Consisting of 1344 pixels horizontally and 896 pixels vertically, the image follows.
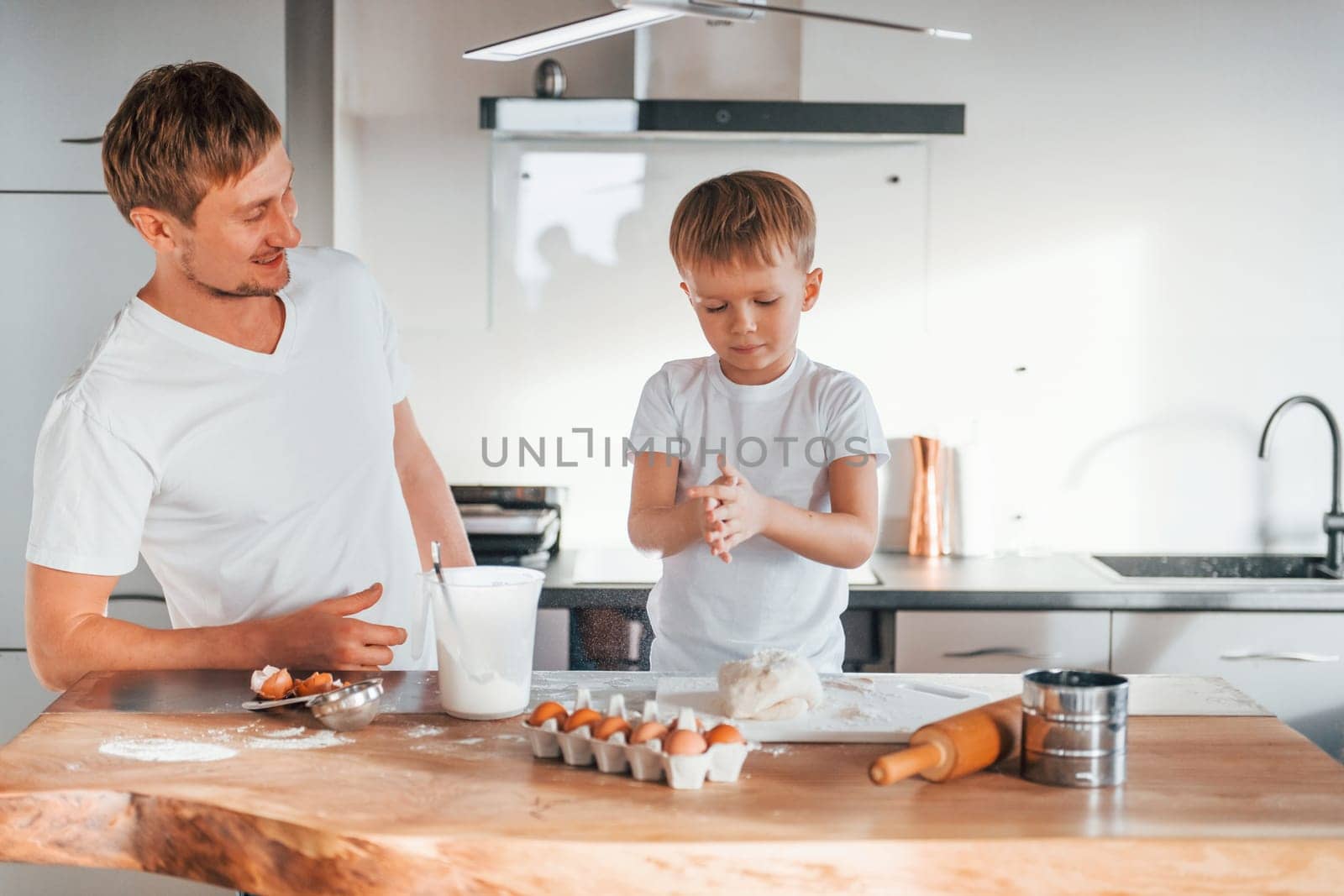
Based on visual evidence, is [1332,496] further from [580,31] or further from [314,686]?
[314,686]

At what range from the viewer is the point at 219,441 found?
1.45 meters

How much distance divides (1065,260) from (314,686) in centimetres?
219

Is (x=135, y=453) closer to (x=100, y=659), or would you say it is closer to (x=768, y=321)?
(x=100, y=659)

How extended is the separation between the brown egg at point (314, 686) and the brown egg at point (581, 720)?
28 centimetres

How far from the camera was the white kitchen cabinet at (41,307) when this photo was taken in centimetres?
244

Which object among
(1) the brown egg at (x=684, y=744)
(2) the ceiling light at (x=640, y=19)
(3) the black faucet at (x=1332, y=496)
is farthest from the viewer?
(3) the black faucet at (x=1332, y=496)

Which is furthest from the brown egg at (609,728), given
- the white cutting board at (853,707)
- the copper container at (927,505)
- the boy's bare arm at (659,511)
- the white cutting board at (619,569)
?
the copper container at (927,505)

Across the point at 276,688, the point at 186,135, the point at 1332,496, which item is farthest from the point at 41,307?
the point at 1332,496


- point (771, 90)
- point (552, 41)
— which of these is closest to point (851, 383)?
point (552, 41)

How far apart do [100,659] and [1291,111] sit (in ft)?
8.76

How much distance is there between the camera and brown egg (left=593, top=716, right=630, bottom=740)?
101 centimetres

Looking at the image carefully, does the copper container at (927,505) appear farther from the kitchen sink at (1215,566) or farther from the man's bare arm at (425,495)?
the man's bare arm at (425,495)

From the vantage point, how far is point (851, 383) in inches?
60.7

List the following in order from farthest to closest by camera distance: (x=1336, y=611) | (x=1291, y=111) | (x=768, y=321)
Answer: (x=1291, y=111) → (x=1336, y=611) → (x=768, y=321)
